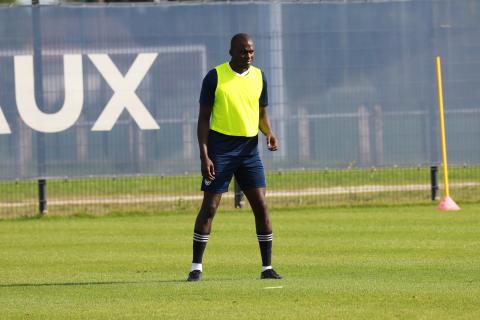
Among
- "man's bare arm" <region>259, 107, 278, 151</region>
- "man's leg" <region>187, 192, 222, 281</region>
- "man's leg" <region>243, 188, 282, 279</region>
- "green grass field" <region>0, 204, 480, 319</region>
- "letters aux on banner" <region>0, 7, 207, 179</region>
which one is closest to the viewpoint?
"green grass field" <region>0, 204, 480, 319</region>

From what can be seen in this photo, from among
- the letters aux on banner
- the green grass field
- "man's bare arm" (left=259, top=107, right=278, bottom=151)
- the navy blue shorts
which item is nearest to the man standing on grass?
the navy blue shorts

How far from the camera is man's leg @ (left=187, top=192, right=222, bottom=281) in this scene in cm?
1107

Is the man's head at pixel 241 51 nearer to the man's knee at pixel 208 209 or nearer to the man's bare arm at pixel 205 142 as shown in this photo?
the man's bare arm at pixel 205 142

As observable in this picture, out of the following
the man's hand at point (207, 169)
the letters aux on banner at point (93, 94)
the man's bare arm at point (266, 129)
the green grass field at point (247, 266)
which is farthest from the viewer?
the letters aux on banner at point (93, 94)

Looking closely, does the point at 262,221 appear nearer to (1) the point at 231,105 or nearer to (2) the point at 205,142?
(2) the point at 205,142

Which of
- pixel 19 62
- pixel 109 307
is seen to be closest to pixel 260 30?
pixel 19 62

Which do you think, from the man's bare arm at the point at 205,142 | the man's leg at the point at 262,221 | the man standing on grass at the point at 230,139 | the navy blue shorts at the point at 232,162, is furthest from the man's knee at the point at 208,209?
the man's leg at the point at 262,221

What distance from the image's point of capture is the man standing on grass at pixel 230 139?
36.3 ft

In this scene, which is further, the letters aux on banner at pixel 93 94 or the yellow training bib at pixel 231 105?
the letters aux on banner at pixel 93 94

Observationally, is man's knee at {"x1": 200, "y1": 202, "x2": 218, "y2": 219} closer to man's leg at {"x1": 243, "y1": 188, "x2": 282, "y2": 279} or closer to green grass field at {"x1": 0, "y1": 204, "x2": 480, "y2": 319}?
man's leg at {"x1": 243, "y1": 188, "x2": 282, "y2": 279}

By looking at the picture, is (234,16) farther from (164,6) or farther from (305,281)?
(305,281)

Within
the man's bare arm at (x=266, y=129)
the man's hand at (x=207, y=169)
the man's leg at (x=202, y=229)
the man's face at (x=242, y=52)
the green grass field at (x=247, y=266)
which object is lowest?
the green grass field at (x=247, y=266)

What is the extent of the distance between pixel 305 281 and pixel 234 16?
10512 millimetres

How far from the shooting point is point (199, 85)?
20656 mm
